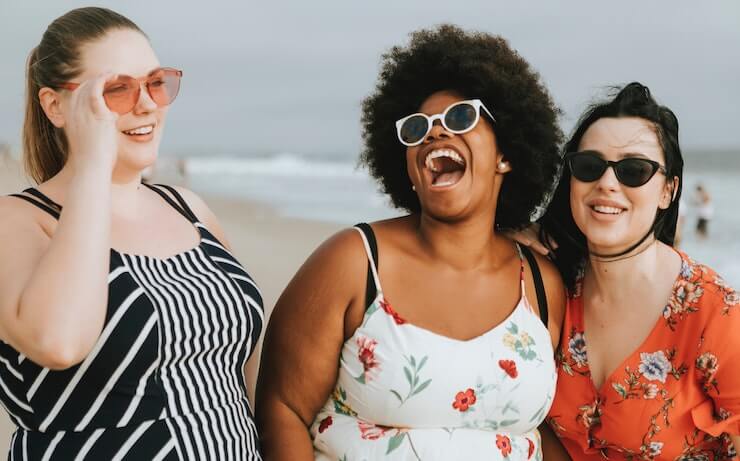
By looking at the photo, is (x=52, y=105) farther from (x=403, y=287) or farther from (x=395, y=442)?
(x=395, y=442)

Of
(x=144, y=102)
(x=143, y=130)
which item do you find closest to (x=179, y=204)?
(x=143, y=130)

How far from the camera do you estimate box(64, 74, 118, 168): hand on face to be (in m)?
2.21

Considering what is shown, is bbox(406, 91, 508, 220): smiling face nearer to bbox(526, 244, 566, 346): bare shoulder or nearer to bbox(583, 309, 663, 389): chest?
bbox(526, 244, 566, 346): bare shoulder

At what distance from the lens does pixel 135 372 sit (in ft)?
7.75

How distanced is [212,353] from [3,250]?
753 mm

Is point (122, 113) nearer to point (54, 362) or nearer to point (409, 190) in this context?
point (54, 362)

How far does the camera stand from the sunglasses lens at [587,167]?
313 cm

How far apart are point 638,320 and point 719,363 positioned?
37 centimetres

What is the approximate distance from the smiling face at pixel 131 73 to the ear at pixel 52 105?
11 centimetres

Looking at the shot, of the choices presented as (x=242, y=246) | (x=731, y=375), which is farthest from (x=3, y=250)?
(x=242, y=246)

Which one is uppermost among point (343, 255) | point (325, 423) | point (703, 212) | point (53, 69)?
point (53, 69)

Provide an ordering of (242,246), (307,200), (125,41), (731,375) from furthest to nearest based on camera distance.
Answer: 1. (307,200)
2. (242,246)
3. (731,375)
4. (125,41)

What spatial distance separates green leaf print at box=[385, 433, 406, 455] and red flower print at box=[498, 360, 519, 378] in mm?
449

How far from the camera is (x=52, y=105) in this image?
2.50 metres
